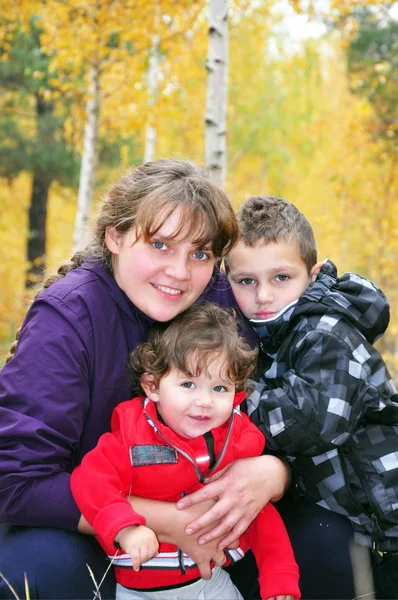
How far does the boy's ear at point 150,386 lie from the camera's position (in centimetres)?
231

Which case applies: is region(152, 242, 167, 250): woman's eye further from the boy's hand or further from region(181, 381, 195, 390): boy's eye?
the boy's hand

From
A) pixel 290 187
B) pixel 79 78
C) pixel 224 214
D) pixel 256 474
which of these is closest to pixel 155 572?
pixel 256 474

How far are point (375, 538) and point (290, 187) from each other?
2063 cm

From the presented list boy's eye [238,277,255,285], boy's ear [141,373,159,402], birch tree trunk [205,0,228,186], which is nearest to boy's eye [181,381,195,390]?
boy's ear [141,373,159,402]

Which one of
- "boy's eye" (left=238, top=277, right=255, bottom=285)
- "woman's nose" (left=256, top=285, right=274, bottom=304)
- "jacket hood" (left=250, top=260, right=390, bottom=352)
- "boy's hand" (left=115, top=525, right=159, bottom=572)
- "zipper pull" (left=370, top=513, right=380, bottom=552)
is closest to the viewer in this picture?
"boy's hand" (left=115, top=525, right=159, bottom=572)

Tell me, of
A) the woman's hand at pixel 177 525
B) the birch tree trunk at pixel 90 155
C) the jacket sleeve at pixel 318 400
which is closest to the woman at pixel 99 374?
the woman's hand at pixel 177 525

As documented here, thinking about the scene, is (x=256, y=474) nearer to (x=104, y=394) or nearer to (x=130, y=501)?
(x=130, y=501)

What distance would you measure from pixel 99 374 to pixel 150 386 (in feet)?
0.59

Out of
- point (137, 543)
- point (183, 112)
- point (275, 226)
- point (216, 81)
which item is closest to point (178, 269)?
point (275, 226)

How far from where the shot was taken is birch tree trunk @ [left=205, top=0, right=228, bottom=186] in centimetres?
496

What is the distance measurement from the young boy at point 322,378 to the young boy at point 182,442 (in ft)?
0.63

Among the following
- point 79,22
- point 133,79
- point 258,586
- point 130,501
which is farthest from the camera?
point 133,79

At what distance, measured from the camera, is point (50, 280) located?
254cm

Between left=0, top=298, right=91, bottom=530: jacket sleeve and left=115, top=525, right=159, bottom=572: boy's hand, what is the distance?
0.70ft
